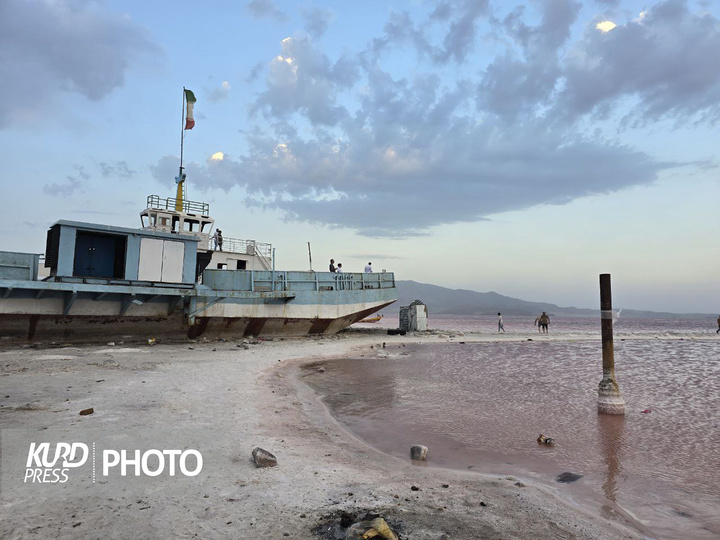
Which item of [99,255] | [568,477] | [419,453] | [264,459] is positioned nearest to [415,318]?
[99,255]

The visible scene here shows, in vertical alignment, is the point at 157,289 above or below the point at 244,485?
above

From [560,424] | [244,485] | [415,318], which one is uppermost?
[415,318]

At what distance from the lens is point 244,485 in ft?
14.4

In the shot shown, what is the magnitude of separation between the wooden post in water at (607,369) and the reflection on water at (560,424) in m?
0.32

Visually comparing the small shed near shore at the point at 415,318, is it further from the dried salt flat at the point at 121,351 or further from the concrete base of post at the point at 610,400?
the concrete base of post at the point at 610,400

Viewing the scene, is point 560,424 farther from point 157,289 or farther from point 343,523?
point 157,289

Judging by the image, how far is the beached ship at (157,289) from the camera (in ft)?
55.2

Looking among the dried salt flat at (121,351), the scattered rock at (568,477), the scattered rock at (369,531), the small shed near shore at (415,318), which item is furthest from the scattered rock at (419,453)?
the small shed near shore at (415,318)

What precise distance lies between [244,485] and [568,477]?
4272 mm

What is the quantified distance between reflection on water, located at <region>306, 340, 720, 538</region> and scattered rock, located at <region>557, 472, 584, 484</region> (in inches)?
3.9

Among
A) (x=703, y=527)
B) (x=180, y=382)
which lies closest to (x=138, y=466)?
(x=180, y=382)

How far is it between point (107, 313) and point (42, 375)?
8.94 meters

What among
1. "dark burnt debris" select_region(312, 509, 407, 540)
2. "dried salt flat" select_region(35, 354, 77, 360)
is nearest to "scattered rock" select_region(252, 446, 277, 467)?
"dark burnt debris" select_region(312, 509, 407, 540)

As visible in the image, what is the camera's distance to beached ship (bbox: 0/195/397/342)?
16812 mm
